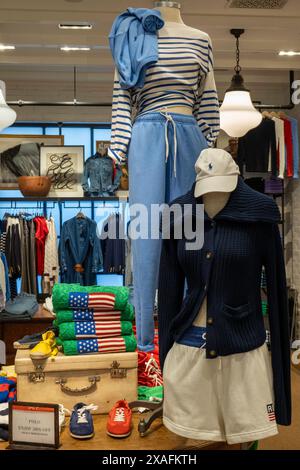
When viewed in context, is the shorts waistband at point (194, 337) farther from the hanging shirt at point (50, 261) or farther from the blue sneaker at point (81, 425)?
the hanging shirt at point (50, 261)

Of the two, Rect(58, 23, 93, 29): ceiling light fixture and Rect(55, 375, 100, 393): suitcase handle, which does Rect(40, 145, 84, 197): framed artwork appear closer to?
Rect(58, 23, 93, 29): ceiling light fixture

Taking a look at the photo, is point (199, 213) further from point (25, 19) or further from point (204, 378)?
point (25, 19)

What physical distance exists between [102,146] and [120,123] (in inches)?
200

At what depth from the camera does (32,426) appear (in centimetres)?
171

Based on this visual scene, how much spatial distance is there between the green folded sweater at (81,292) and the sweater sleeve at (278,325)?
0.68 meters

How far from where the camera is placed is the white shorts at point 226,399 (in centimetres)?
149

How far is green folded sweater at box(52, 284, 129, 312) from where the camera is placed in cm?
201

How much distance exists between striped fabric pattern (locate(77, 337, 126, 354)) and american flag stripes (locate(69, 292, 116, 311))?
0.13m

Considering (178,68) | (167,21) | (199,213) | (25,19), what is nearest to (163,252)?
(199,213)

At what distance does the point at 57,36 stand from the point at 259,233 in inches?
118

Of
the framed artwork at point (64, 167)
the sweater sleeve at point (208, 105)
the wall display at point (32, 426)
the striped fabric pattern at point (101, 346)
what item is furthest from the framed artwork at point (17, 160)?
the wall display at point (32, 426)

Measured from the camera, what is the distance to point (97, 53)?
436 cm

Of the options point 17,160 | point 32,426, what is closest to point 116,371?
point 32,426

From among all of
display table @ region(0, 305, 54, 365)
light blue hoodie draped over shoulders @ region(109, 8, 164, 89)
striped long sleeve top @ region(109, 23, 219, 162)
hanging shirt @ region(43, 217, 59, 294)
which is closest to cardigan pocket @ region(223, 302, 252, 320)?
striped long sleeve top @ region(109, 23, 219, 162)
